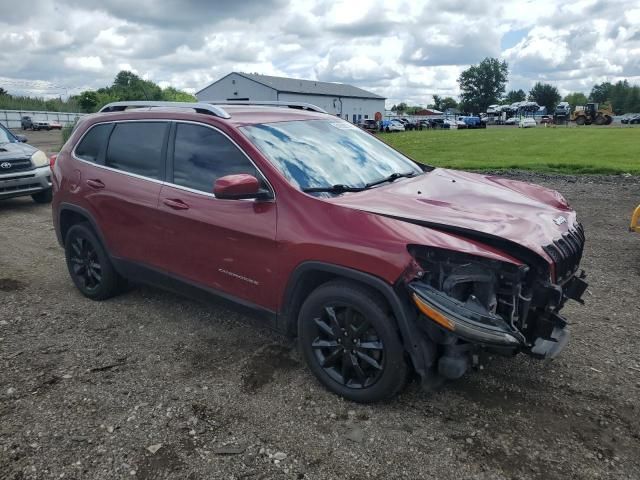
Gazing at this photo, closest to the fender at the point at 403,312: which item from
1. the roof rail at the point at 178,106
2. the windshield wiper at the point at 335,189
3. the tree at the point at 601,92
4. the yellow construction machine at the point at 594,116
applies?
the windshield wiper at the point at 335,189

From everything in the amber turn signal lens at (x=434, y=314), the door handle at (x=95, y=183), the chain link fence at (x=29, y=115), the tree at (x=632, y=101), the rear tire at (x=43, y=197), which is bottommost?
the rear tire at (x=43, y=197)

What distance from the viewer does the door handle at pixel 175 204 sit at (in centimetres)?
408

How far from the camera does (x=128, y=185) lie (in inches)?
180

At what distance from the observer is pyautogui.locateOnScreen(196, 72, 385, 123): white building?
63469 millimetres

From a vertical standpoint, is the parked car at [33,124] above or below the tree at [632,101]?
below

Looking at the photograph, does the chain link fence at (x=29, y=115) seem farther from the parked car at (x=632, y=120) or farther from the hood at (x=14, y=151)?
the parked car at (x=632, y=120)

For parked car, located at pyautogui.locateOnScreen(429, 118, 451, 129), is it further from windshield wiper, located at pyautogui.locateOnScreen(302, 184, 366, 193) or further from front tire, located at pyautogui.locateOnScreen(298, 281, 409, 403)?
front tire, located at pyautogui.locateOnScreen(298, 281, 409, 403)

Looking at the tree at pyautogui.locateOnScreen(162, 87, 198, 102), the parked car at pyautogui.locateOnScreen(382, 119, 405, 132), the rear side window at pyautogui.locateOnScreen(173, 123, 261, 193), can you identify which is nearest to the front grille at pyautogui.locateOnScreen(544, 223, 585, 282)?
the rear side window at pyautogui.locateOnScreen(173, 123, 261, 193)

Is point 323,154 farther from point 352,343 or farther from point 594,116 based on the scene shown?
point 594,116

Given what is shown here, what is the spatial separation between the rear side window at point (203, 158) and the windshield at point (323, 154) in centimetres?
18

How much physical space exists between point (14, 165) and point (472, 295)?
31.3 feet

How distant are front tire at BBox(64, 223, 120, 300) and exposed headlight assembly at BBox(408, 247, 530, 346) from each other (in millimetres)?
3300

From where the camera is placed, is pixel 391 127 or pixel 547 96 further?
pixel 547 96

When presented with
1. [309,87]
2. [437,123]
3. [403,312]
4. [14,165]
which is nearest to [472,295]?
[403,312]
